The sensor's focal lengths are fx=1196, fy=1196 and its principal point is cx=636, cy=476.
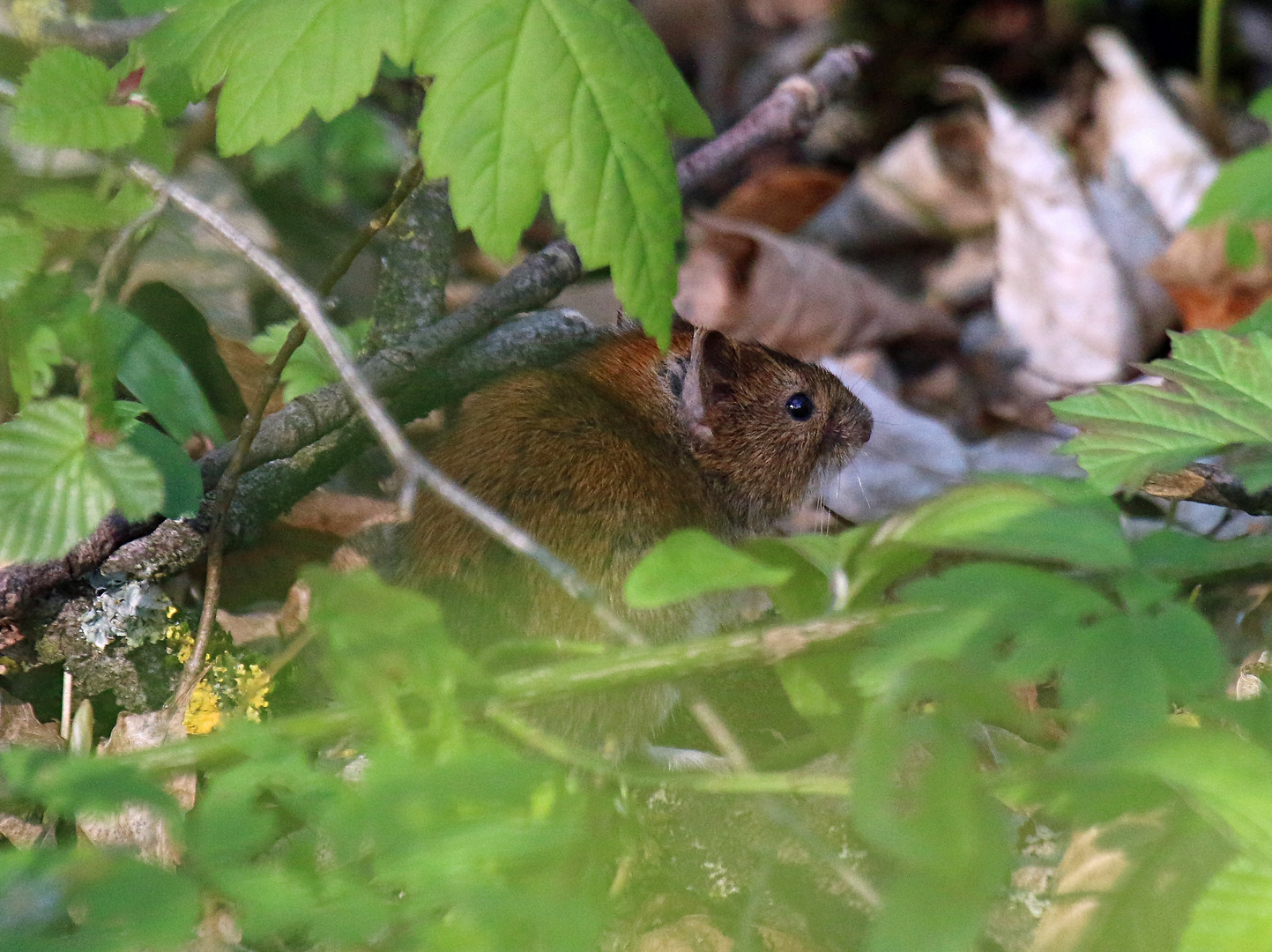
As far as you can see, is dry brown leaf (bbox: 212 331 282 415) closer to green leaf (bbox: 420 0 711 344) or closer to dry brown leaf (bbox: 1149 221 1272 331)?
green leaf (bbox: 420 0 711 344)

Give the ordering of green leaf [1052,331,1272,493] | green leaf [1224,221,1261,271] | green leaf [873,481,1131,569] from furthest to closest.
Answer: green leaf [1224,221,1261,271] < green leaf [1052,331,1272,493] < green leaf [873,481,1131,569]

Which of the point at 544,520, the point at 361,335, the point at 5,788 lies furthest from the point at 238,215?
the point at 5,788

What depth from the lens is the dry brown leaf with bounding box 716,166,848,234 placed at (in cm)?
608

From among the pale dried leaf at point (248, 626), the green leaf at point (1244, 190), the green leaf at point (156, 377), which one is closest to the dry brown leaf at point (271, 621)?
the pale dried leaf at point (248, 626)

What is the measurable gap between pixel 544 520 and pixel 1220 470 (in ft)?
5.02

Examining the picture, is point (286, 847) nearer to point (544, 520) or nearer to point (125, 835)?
point (125, 835)

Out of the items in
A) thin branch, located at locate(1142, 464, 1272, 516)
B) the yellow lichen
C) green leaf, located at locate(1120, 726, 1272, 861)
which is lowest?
the yellow lichen

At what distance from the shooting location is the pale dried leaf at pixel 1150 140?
518cm

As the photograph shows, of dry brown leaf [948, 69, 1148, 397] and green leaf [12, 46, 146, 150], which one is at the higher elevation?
green leaf [12, 46, 146, 150]

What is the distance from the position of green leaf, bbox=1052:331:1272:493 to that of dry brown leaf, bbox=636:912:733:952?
102 cm

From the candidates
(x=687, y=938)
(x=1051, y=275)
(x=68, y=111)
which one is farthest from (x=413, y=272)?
(x=1051, y=275)

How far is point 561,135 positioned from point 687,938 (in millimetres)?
1475

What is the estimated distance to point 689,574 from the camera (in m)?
1.51

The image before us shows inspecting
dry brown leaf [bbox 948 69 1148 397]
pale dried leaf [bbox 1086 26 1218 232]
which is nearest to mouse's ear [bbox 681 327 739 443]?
dry brown leaf [bbox 948 69 1148 397]
